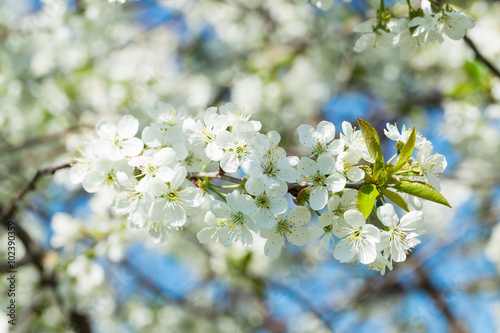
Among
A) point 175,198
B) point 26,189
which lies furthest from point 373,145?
point 26,189

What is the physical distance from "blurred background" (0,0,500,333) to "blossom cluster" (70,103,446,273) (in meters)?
1.39

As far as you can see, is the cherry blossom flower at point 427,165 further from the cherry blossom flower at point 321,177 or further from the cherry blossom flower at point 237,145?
the cherry blossom flower at point 237,145

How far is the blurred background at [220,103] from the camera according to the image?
2904 mm

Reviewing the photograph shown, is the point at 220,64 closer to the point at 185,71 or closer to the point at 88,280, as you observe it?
the point at 185,71

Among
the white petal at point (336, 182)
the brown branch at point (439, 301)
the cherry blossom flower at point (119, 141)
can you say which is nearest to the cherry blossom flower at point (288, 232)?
the white petal at point (336, 182)

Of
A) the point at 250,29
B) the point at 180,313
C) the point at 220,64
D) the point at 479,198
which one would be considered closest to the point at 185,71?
the point at 220,64

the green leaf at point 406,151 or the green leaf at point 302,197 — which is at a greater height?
the green leaf at point 406,151

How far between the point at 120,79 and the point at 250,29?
5.74 feet

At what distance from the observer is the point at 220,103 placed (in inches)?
158

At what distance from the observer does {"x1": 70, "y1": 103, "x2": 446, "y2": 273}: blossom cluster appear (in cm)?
102

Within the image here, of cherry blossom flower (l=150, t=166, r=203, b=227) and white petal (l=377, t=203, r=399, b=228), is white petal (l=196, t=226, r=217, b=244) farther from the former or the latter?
white petal (l=377, t=203, r=399, b=228)

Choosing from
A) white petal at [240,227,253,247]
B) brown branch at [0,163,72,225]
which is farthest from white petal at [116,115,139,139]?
white petal at [240,227,253,247]

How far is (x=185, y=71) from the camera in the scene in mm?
4613

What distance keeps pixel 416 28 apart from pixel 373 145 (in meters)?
0.50
